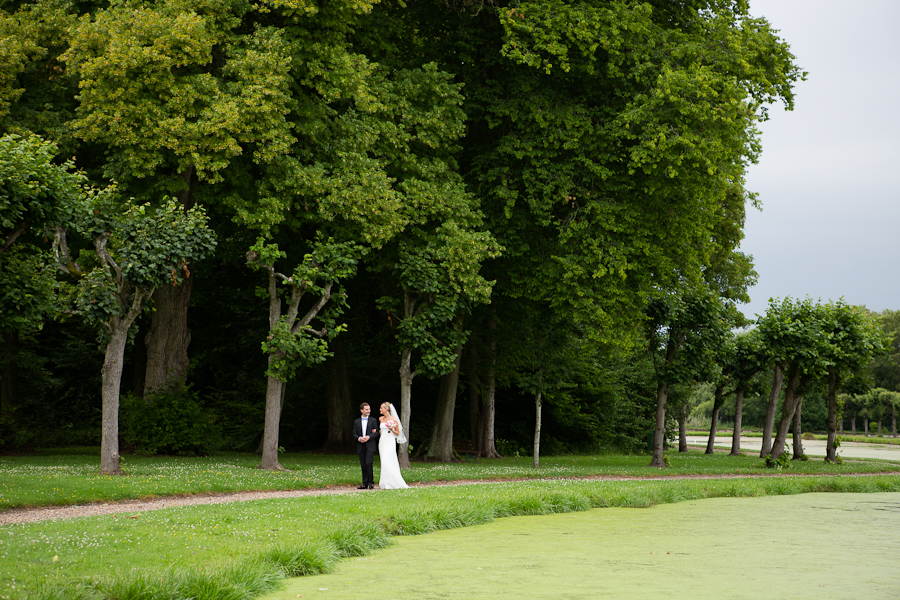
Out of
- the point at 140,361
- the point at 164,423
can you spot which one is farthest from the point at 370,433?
the point at 140,361

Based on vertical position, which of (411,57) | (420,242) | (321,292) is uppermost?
(411,57)

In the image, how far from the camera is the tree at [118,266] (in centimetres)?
1588

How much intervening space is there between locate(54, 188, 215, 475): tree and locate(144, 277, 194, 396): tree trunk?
588 cm

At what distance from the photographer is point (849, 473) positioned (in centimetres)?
2350

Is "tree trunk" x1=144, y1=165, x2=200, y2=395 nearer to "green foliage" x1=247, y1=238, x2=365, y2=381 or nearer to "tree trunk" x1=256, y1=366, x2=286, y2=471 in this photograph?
"tree trunk" x1=256, y1=366, x2=286, y2=471

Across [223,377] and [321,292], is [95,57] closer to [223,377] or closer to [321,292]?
[321,292]

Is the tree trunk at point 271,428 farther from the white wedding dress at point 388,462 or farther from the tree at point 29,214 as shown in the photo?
the tree at point 29,214

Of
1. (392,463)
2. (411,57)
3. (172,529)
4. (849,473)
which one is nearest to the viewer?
(172,529)

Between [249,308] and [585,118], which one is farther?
[249,308]

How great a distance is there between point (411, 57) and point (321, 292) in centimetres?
1083

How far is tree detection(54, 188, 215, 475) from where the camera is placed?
625 inches

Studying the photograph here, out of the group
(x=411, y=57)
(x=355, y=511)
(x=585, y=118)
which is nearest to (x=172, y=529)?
(x=355, y=511)

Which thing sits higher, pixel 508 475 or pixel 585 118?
pixel 585 118

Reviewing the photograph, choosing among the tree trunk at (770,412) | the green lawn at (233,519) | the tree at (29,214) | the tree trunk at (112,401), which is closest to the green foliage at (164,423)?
the green lawn at (233,519)
